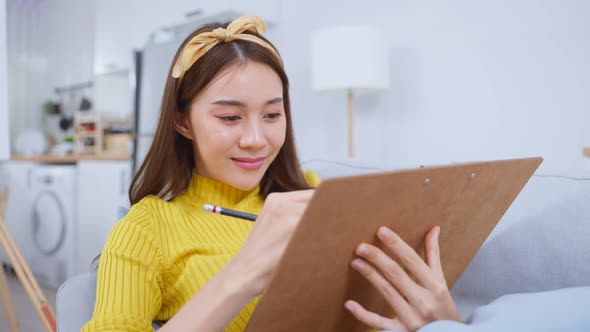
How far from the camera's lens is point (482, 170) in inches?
26.5

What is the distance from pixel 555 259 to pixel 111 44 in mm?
3952

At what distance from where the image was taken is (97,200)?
3.09m

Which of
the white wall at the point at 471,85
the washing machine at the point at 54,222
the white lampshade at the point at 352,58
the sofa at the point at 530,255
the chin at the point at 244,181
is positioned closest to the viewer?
the sofa at the point at 530,255

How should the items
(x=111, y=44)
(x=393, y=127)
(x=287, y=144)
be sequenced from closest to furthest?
(x=287, y=144)
(x=393, y=127)
(x=111, y=44)

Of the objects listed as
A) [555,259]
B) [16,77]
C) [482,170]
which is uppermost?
[16,77]

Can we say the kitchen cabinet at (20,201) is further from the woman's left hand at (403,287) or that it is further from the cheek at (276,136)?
the woman's left hand at (403,287)

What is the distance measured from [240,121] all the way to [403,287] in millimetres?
440

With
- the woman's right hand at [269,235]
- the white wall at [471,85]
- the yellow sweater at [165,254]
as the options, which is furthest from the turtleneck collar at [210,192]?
the white wall at [471,85]

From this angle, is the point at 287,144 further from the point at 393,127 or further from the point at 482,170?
the point at 393,127

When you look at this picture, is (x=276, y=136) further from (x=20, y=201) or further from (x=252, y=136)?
(x=20, y=201)

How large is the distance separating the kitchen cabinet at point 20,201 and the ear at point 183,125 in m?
2.98

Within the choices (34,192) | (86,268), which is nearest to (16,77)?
(34,192)

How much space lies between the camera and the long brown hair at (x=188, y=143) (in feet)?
3.13

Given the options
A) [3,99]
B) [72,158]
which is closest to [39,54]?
[72,158]
